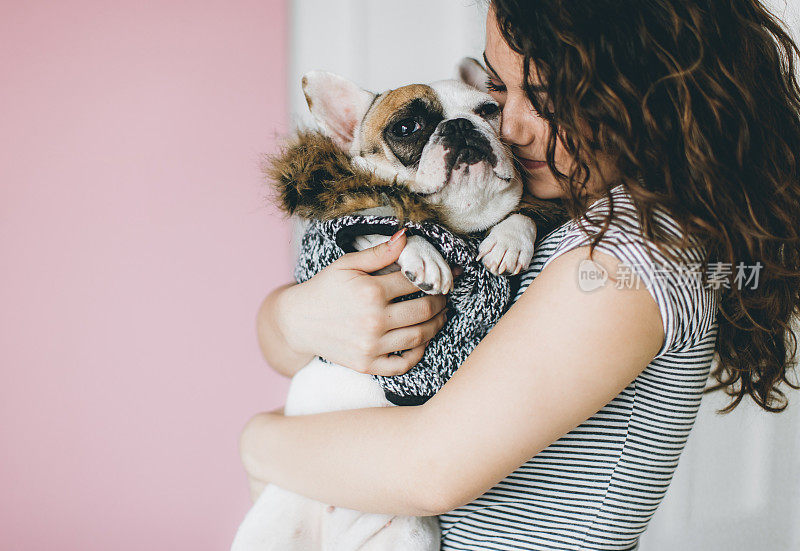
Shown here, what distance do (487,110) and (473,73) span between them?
7.1 inches

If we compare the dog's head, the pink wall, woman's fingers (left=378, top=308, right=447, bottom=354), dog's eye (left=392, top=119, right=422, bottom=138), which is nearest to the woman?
woman's fingers (left=378, top=308, right=447, bottom=354)

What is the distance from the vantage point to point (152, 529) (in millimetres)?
1903

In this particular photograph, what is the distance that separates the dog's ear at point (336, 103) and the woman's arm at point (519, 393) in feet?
2.04

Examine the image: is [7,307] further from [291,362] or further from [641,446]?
[641,446]

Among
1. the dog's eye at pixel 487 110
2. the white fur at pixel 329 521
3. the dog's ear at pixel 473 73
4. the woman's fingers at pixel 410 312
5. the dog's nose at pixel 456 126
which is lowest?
the white fur at pixel 329 521

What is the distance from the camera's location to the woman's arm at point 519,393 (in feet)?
2.17

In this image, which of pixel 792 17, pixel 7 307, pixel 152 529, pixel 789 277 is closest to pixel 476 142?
pixel 789 277

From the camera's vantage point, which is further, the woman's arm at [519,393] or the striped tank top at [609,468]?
the striped tank top at [609,468]

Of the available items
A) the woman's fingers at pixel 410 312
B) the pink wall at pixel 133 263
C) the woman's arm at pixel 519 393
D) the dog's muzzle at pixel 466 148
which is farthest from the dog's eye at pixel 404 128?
the pink wall at pixel 133 263

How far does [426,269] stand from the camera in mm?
873

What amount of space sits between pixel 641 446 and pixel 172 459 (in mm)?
1564

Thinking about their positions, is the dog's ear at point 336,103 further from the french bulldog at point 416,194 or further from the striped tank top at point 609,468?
the striped tank top at point 609,468

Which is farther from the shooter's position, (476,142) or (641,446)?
(476,142)

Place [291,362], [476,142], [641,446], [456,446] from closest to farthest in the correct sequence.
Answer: [456,446]
[641,446]
[476,142]
[291,362]
